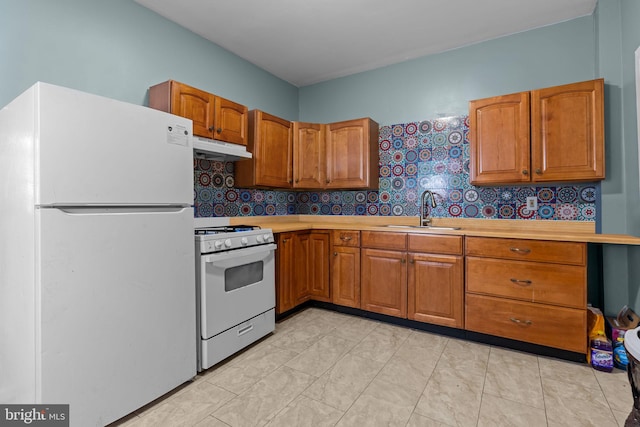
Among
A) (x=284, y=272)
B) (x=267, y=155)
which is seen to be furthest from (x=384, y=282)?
(x=267, y=155)

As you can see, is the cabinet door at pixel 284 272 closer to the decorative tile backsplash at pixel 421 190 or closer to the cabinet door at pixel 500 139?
the decorative tile backsplash at pixel 421 190

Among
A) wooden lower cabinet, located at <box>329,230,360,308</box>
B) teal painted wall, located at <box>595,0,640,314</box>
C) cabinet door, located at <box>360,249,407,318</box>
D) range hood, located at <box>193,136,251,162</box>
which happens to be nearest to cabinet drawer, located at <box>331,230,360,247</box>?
wooden lower cabinet, located at <box>329,230,360,308</box>

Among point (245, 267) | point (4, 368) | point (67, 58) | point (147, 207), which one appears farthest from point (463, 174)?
point (4, 368)

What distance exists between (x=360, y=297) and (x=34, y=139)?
2.53 meters

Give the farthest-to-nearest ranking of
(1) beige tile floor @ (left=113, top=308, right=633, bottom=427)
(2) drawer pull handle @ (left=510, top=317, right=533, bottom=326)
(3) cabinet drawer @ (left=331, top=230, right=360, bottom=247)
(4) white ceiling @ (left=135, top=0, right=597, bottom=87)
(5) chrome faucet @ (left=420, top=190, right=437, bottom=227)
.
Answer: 1. (5) chrome faucet @ (left=420, top=190, right=437, bottom=227)
2. (3) cabinet drawer @ (left=331, top=230, right=360, bottom=247)
3. (4) white ceiling @ (left=135, top=0, right=597, bottom=87)
4. (2) drawer pull handle @ (left=510, top=317, right=533, bottom=326)
5. (1) beige tile floor @ (left=113, top=308, right=633, bottom=427)

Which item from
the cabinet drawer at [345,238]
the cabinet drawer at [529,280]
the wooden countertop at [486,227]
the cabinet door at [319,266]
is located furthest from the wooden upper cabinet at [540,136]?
the cabinet door at [319,266]

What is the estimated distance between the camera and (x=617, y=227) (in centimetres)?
230

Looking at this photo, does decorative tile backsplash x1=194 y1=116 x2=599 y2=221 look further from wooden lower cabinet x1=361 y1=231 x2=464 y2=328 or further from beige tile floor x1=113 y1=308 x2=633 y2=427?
beige tile floor x1=113 y1=308 x2=633 y2=427

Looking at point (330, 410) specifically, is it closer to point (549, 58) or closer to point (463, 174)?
point (463, 174)

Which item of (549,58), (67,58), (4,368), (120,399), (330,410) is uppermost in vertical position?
(549,58)

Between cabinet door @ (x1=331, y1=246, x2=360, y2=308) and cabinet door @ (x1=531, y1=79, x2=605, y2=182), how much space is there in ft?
5.44

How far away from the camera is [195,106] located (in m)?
2.42

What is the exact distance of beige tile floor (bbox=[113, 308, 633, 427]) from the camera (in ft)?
5.06

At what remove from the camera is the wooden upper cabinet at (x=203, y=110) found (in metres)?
2.30
